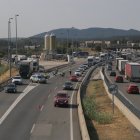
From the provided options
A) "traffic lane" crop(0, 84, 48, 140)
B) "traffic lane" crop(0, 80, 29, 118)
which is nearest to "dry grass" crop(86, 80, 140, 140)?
"traffic lane" crop(0, 84, 48, 140)

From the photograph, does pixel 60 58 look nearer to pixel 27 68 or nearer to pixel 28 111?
pixel 27 68

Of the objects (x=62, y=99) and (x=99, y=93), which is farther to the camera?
(x=99, y=93)

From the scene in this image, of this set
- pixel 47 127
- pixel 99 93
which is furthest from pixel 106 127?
pixel 99 93

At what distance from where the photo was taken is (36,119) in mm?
31531

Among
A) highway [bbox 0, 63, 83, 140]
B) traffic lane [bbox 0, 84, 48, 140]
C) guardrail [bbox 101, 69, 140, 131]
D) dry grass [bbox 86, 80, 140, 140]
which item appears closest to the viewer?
traffic lane [bbox 0, 84, 48, 140]

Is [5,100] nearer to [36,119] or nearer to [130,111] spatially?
[36,119]

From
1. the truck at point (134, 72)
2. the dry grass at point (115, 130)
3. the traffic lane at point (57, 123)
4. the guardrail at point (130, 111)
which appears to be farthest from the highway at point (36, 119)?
the truck at point (134, 72)

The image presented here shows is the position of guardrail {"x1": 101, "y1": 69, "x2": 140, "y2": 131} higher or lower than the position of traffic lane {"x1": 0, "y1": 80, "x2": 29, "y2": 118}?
higher

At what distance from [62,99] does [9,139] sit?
1656 cm

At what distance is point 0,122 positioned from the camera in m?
29.5

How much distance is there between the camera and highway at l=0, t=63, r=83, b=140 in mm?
24922

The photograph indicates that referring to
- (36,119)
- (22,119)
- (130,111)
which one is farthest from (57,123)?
(130,111)

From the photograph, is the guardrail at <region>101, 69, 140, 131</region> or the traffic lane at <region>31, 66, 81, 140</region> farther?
the guardrail at <region>101, 69, 140, 131</region>

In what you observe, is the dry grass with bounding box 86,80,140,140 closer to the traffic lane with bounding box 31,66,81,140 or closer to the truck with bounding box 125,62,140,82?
the traffic lane with bounding box 31,66,81,140
